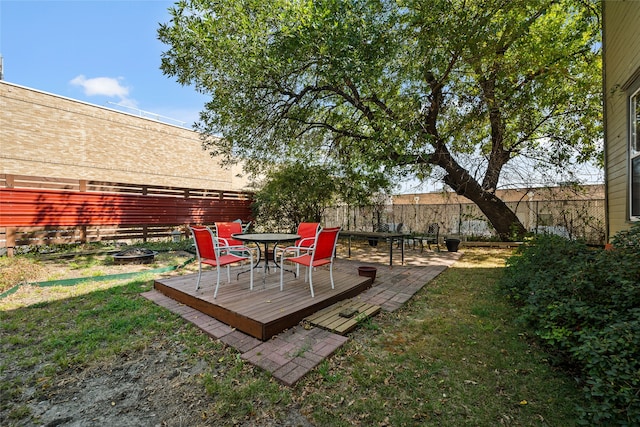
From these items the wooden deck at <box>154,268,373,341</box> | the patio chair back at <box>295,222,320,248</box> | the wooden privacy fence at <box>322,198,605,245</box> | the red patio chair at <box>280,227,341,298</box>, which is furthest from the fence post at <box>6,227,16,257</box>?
the wooden privacy fence at <box>322,198,605,245</box>

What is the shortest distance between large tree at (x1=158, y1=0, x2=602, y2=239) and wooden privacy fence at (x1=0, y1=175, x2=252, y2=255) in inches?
119

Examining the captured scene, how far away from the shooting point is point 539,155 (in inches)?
335

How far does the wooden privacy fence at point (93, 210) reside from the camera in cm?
668

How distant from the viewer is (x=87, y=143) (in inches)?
428

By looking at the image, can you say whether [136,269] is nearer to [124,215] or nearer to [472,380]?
[124,215]

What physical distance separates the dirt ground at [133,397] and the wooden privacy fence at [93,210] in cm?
647

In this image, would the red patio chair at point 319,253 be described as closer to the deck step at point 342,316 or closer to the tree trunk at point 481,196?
the deck step at point 342,316

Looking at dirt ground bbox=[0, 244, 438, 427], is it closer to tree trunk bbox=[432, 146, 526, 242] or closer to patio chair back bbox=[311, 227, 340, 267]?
patio chair back bbox=[311, 227, 340, 267]

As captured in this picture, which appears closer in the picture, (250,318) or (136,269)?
(250,318)

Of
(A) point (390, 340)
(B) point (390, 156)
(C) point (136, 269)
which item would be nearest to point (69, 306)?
(C) point (136, 269)

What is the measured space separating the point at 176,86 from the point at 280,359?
7308 millimetres

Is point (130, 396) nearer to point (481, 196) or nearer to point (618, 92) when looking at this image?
point (618, 92)

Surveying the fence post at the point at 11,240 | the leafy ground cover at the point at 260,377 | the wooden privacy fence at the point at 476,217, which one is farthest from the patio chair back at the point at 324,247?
the fence post at the point at 11,240

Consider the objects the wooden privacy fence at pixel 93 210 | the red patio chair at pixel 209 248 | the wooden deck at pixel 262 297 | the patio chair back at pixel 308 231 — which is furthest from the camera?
the wooden privacy fence at pixel 93 210
